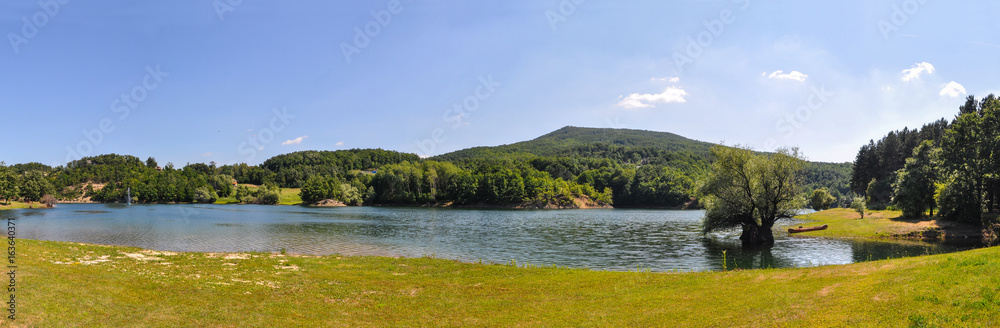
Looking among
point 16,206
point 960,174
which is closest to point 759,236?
point 960,174

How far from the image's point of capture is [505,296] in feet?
60.4

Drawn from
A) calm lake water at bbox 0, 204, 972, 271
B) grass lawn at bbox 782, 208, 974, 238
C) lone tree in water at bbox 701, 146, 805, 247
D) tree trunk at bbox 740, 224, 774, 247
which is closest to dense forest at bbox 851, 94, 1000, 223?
grass lawn at bbox 782, 208, 974, 238

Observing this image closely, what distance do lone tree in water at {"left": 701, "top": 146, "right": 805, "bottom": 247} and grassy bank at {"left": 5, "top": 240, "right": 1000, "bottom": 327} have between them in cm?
2636

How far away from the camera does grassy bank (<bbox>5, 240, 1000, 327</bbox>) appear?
12664 mm

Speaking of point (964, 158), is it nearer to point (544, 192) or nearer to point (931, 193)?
point (931, 193)

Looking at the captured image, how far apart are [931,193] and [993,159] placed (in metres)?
12.9

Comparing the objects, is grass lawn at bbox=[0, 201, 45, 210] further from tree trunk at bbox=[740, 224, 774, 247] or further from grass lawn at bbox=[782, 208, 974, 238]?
grass lawn at bbox=[782, 208, 974, 238]

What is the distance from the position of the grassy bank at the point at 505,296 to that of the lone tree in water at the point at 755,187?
86.5 feet

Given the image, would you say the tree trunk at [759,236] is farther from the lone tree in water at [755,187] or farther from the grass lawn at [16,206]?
the grass lawn at [16,206]

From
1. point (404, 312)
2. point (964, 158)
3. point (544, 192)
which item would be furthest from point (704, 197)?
point (544, 192)

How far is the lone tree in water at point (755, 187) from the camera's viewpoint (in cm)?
4450

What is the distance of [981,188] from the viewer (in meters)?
50.1

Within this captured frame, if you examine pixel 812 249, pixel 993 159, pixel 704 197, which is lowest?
pixel 812 249

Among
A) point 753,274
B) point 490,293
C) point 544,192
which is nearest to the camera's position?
point 490,293
